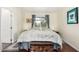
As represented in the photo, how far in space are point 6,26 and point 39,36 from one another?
0.46 m

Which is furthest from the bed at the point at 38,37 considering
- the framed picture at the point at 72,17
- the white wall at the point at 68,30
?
the framed picture at the point at 72,17

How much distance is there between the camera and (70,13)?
1396 mm

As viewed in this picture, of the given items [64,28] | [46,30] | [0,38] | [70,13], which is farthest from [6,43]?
[70,13]

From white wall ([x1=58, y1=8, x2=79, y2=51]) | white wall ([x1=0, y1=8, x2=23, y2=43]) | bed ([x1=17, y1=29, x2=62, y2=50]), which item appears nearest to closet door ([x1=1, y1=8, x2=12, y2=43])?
white wall ([x1=0, y1=8, x2=23, y2=43])

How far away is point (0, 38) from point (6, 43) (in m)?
0.10

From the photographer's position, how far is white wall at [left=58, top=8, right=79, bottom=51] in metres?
1.39

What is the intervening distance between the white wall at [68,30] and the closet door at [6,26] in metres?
0.72

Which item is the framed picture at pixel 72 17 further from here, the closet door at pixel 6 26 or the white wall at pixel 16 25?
the closet door at pixel 6 26

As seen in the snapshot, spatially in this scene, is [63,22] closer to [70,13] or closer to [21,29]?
[70,13]

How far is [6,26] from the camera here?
129 centimetres

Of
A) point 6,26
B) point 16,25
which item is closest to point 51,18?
point 16,25

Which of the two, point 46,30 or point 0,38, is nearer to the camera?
point 0,38

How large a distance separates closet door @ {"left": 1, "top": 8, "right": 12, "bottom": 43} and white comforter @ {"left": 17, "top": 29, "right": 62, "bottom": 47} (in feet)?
0.56
